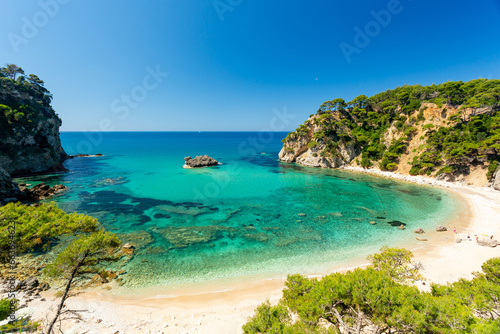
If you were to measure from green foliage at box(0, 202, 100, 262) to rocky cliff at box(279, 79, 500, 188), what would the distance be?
51694 millimetres

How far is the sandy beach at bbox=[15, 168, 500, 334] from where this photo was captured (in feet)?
29.0

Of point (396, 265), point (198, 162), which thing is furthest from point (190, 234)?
point (198, 162)

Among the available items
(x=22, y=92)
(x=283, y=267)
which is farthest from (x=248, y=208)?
(x=22, y=92)

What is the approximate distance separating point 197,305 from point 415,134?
5796 centimetres

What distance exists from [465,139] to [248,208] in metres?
44.8

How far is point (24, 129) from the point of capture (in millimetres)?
40281

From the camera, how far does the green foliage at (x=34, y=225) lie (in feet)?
24.7

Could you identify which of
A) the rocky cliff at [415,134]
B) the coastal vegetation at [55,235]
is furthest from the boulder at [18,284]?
the rocky cliff at [415,134]

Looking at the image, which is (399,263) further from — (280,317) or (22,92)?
(22,92)

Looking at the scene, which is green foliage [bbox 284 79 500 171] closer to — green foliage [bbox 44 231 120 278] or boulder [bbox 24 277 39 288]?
green foliage [bbox 44 231 120 278]

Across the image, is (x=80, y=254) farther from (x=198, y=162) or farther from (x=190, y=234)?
(x=198, y=162)

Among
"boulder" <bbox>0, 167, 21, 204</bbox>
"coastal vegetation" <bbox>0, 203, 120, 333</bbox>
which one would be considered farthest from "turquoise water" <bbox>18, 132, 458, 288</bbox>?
"coastal vegetation" <bbox>0, 203, 120, 333</bbox>

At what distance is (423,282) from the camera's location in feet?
37.0

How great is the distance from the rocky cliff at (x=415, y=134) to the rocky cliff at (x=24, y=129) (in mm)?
66299
